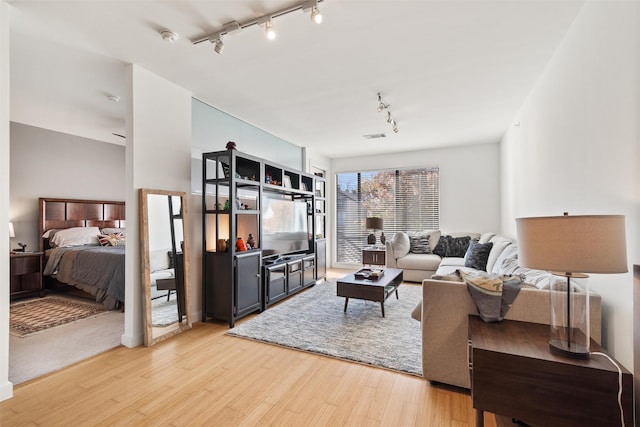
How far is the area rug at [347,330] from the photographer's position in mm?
2521

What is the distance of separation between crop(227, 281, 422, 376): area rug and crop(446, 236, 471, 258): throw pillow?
68.1 inches

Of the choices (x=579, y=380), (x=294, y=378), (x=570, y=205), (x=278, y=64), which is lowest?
(x=294, y=378)

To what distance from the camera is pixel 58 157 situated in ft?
16.5

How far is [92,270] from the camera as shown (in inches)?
159

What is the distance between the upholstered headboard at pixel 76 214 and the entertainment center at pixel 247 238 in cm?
329

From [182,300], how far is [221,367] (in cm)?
115

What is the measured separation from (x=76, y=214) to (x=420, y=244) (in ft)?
20.9

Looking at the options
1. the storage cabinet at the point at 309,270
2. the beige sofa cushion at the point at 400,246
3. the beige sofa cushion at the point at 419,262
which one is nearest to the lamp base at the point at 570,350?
the storage cabinet at the point at 309,270

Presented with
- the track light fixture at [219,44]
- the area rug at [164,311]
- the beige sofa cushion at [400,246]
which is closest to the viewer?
the track light fixture at [219,44]

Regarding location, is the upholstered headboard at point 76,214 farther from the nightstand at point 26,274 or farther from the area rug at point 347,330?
the area rug at point 347,330

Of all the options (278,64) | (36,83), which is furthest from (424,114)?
(36,83)

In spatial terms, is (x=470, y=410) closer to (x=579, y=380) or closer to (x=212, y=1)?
(x=579, y=380)

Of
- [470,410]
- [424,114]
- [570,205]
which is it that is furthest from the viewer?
[424,114]

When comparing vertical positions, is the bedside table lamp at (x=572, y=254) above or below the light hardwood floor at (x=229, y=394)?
above
